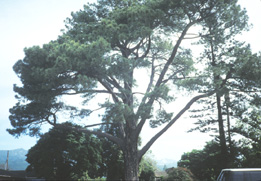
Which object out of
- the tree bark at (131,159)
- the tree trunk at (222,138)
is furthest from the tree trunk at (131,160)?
the tree trunk at (222,138)

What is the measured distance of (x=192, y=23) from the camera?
15.0 m

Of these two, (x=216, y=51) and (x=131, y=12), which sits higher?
(x=216, y=51)

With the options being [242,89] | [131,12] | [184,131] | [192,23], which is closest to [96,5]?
[131,12]

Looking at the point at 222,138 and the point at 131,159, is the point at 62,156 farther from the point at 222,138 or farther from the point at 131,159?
the point at 222,138

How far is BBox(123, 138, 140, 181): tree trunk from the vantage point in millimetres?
14031

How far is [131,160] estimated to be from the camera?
1433 centimetres

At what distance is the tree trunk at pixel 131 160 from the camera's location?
46.0 ft

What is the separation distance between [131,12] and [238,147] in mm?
14532

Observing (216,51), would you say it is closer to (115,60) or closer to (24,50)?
(115,60)

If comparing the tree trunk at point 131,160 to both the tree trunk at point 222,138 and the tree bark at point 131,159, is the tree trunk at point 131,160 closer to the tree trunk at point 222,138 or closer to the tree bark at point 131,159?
the tree bark at point 131,159

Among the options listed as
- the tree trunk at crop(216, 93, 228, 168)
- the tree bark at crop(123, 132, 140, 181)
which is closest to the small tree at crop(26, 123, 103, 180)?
the tree bark at crop(123, 132, 140, 181)

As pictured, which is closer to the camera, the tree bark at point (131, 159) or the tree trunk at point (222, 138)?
the tree bark at point (131, 159)

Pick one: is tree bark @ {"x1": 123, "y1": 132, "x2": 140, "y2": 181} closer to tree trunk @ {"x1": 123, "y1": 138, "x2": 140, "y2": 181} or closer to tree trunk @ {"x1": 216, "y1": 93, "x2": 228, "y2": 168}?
tree trunk @ {"x1": 123, "y1": 138, "x2": 140, "y2": 181}

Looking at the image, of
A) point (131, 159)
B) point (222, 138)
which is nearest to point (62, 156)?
point (131, 159)
